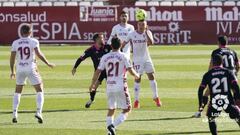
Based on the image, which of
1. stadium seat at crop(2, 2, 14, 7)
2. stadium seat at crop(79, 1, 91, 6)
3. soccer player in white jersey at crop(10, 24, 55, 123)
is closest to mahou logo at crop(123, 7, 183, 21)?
stadium seat at crop(79, 1, 91, 6)

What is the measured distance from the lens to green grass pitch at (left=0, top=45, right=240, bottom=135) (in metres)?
13.9

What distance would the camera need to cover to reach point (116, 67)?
12.7 m

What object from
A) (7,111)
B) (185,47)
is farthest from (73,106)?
(185,47)

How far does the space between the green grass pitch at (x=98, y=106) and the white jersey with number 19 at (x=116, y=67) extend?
129 centimetres

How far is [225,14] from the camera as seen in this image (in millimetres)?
40969

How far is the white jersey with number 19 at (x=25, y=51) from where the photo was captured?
14711 mm

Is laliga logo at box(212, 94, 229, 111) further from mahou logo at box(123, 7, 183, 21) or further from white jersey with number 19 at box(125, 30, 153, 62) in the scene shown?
mahou logo at box(123, 7, 183, 21)

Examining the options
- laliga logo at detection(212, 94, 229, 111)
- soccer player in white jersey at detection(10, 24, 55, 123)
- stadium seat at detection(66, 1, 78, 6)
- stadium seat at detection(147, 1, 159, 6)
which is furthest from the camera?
stadium seat at detection(66, 1, 78, 6)

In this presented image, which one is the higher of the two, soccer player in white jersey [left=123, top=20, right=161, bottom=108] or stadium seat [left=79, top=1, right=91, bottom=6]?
stadium seat [left=79, top=1, right=91, bottom=6]

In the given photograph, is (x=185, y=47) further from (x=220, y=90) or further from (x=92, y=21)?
(x=220, y=90)

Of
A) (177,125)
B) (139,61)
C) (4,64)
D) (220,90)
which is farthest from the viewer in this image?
(4,64)

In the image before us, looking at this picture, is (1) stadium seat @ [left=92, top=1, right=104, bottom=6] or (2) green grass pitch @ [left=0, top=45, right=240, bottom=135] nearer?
(2) green grass pitch @ [left=0, top=45, right=240, bottom=135]

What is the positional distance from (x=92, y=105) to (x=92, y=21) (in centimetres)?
2292

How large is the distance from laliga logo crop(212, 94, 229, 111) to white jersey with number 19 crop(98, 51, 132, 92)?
1.77 metres
